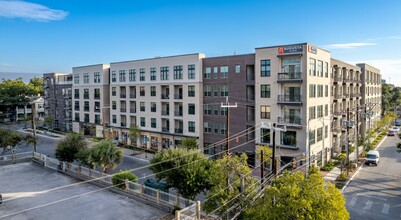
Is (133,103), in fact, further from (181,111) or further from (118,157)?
(118,157)

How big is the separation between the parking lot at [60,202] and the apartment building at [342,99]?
31290 mm

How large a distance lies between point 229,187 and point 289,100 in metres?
21.4

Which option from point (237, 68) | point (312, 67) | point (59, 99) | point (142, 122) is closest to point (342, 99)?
point (312, 67)

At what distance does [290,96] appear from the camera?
37656 millimetres

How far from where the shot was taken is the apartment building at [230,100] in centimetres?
4100

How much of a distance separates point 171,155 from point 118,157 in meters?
10.4

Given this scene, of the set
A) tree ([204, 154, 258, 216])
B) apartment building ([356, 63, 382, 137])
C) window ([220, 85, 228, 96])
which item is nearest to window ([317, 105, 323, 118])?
window ([220, 85, 228, 96])

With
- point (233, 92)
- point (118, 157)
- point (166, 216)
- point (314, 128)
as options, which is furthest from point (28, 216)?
point (314, 128)

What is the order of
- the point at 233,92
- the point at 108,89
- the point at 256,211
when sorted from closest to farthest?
the point at 256,211
the point at 233,92
the point at 108,89

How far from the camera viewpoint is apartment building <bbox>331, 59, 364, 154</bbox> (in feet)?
156

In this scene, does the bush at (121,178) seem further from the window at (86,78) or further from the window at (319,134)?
the window at (86,78)

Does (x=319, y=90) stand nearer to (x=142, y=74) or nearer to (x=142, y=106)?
(x=142, y=74)

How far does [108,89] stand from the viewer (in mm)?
63031

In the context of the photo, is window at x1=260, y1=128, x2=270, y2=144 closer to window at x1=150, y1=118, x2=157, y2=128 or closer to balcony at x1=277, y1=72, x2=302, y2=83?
balcony at x1=277, y1=72, x2=302, y2=83
